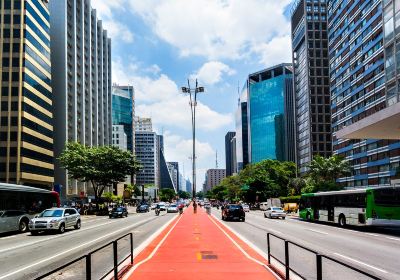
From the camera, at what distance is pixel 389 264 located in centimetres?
1364

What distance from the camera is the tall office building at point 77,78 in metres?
99.1

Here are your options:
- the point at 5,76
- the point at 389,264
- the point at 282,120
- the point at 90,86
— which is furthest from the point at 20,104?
the point at 282,120

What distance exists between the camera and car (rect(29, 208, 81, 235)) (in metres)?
→ 27.1

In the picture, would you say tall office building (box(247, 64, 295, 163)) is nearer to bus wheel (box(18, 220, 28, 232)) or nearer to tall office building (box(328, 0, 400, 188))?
tall office building (box(328, 0, 400, 188))

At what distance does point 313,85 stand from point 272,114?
47.9m

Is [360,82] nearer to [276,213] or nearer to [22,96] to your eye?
[276,213]

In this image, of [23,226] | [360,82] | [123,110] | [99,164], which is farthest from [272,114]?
[23,226]

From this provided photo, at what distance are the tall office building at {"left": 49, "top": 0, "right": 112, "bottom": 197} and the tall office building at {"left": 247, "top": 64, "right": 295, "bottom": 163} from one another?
73.2 metres

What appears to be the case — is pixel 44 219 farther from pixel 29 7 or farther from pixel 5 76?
pixel 29 7

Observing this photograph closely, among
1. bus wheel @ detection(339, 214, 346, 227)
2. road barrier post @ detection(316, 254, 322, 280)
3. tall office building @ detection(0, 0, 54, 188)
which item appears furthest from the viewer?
tall office building @ detection(0, 0, 54, 188)

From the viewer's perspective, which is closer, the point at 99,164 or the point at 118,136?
the point at 99,164

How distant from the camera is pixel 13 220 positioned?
2850cm


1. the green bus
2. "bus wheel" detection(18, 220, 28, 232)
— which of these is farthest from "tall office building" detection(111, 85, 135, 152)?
"bus wheel" detection(18, 220, 28, 232)

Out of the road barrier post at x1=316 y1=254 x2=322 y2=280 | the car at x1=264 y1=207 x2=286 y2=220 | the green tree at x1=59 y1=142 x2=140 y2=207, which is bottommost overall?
the car at x1=264 y1=207 x2=286 y2=220
